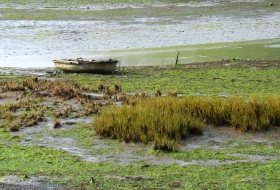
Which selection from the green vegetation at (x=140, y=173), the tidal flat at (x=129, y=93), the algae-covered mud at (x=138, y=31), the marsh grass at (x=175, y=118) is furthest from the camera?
the algae-covered mud at (x=138, y=31)

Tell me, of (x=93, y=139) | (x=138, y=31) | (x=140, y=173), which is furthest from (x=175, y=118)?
(x=138, y=31)

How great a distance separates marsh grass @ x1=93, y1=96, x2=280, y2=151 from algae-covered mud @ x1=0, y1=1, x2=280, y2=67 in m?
10.8

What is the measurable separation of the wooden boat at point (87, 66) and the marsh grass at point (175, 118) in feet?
21.2

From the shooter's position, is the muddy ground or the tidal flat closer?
the tidal flat

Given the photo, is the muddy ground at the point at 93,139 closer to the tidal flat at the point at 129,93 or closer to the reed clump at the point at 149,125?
the tidal flat at the point at 129,93

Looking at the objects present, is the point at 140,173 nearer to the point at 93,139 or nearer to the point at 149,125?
the point at 149,125

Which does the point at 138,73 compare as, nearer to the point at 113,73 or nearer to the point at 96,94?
the point at 113,73

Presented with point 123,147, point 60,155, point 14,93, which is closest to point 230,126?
point 123,147

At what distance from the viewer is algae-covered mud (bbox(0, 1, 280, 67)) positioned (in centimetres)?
2630

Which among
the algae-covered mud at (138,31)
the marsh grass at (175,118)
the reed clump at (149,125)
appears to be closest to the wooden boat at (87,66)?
the algae-covered mud at (138,31)

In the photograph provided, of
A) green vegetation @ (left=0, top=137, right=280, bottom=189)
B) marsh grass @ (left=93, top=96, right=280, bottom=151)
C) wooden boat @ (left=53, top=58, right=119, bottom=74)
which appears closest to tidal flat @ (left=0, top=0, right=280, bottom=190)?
green vegetation @ (left=0, top=137, right=280, bottom=189)

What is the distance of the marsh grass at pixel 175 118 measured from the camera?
11.2 metres

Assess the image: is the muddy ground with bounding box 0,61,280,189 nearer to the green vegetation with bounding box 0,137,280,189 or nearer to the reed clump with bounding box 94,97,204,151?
the reed clump with bounding box 94,97,204,151

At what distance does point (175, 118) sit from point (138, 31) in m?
22.7
